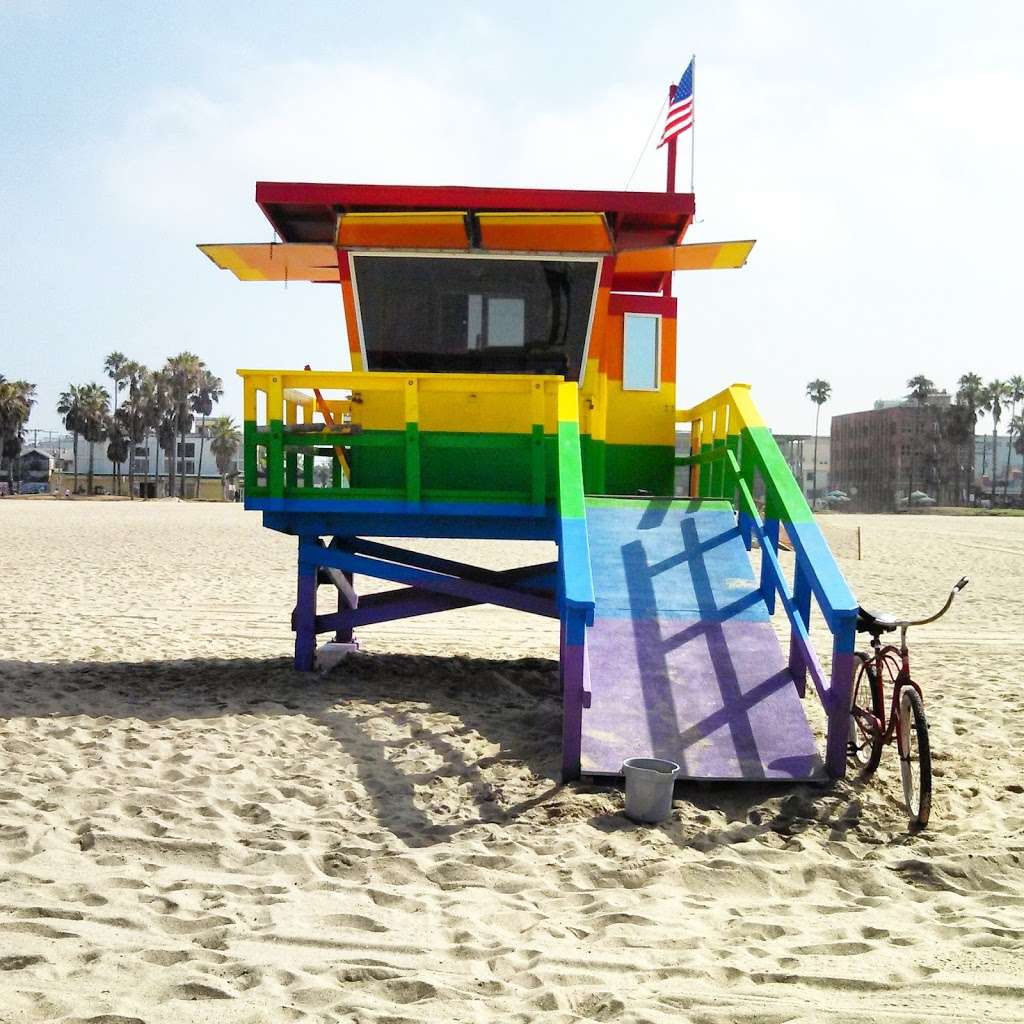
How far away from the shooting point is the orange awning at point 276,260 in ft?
28.1

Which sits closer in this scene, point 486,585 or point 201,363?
point 486,585

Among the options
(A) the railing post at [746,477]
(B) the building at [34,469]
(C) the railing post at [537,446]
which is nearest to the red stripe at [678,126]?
(A) the railing post at [746,477]

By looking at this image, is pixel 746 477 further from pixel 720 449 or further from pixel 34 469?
pixel 34 469

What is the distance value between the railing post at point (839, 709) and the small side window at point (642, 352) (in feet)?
13.4

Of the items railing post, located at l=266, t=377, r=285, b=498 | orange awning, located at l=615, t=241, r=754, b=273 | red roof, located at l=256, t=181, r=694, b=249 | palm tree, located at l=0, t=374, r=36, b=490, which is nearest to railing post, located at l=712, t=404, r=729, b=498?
orange awning, located at l=615, t=241, r=754, b=273

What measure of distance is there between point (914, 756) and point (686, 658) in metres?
1.67

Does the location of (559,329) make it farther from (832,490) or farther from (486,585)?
(832,490)

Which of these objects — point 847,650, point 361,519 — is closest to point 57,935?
point 847,650

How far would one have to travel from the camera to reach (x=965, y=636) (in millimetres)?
11586

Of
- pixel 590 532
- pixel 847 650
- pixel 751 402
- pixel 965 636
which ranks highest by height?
pixel 751 402

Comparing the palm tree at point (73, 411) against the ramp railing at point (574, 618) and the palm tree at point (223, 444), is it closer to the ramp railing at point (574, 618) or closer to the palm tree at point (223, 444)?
the palm tree at point (223, 444)

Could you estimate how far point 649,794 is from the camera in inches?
193

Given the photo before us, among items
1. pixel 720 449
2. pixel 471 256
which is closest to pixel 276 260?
pixel 471 256

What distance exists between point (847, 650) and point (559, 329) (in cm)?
394
